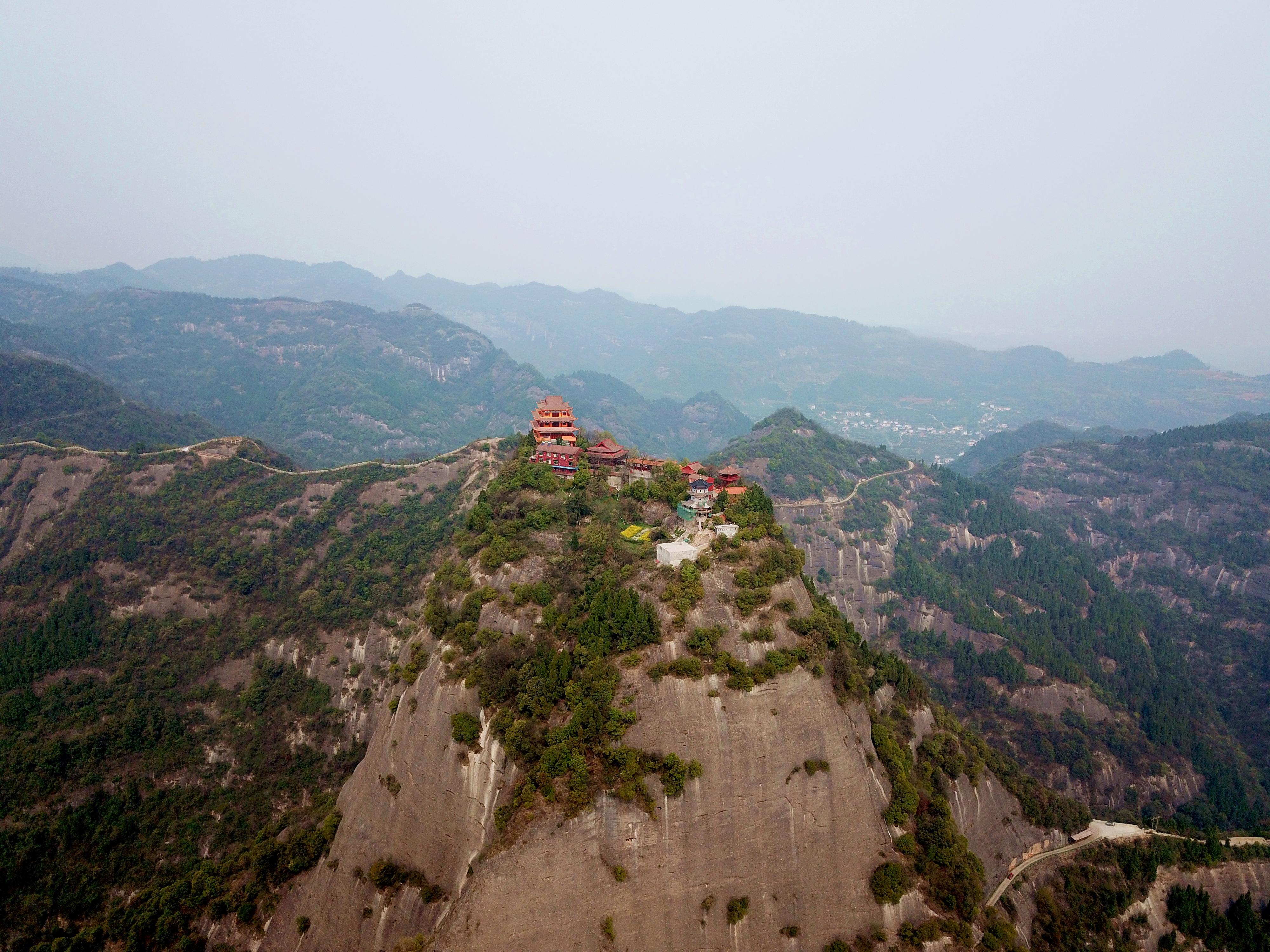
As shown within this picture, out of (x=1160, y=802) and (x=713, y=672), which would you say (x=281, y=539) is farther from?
(x=1160, y=802)

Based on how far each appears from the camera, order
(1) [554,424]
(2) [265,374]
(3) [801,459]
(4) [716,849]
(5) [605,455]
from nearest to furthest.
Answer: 1. (4) [716,849]
2. (5) [605,455]
3. (1) [554,424]
4. (3) [801,459]
5. (2) [265,374]

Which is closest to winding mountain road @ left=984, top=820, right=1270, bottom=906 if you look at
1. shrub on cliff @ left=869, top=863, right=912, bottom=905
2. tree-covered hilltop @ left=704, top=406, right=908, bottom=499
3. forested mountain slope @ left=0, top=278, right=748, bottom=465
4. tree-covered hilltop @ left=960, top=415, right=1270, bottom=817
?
shrub on cliff @ left=869, top=863, right=912, bottom=905

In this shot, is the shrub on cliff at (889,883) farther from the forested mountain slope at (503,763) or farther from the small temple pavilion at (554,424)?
the small temple pavilion at (554,424)

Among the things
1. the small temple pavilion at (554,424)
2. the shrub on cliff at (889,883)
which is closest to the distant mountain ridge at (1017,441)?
the small temple pavilion at (554,424)

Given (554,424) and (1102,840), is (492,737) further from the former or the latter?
(1102,840)

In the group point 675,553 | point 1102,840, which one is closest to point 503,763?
point 675,553

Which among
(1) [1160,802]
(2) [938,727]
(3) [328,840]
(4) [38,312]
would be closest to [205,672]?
(3) [328,840]
